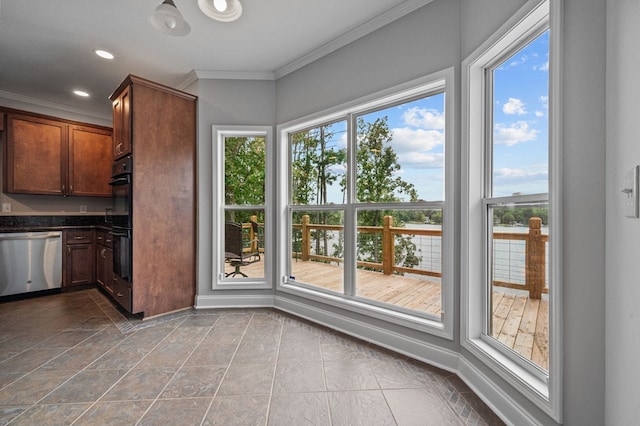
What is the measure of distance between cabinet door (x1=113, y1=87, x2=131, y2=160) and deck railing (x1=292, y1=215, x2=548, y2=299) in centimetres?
188

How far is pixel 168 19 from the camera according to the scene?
66.8 inches

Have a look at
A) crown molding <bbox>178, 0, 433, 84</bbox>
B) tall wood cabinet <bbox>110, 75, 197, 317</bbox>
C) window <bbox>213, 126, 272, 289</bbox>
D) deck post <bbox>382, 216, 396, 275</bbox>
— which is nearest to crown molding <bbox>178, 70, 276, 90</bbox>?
crown molding <bbox>178, 0, 433, 84</bbox>

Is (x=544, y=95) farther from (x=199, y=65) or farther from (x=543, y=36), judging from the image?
(x=199, y=65)

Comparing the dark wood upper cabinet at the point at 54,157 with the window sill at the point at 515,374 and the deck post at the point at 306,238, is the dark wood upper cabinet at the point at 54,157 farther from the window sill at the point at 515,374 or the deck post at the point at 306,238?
the window sill at the point at 515,374

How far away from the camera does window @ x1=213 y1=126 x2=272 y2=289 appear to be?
3.12m

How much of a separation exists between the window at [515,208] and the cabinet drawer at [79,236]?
4.67m

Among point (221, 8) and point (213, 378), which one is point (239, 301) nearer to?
point (213, 378)

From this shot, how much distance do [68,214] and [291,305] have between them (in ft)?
11.3

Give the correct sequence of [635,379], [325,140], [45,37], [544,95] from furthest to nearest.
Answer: [325,140], [45,37], [544,95], [635,379]

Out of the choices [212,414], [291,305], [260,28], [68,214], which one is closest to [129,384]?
[212,414]

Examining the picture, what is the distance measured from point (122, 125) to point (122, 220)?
38.0 inches

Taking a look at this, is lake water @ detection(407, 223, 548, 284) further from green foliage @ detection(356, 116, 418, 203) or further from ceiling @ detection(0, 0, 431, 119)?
ceiling @ detection(0, 0, 431, 119)

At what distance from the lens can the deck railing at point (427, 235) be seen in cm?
139

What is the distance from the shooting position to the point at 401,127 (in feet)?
7.35
